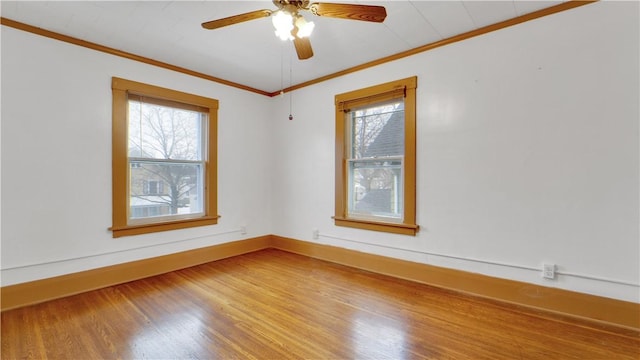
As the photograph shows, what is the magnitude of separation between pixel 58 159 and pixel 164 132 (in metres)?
1.06

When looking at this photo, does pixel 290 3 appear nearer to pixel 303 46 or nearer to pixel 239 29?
pixel 303 46

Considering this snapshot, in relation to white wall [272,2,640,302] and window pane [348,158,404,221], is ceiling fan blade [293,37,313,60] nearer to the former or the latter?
white wall [272,2,640,302]

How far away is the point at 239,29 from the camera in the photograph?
8.62 feet

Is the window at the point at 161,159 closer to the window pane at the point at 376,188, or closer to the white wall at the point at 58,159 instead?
the white wall at the point at 58,159

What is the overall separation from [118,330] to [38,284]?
1.18 metres

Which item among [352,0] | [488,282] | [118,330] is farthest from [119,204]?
[488,282]

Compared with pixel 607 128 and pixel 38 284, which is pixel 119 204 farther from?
pixel 607 128

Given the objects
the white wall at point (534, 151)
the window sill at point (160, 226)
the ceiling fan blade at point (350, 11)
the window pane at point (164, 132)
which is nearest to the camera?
the ceiling fan blade at point (350, 11)

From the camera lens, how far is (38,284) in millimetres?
2539

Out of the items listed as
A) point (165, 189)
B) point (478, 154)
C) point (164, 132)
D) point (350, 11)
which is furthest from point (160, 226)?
point (478, 154)

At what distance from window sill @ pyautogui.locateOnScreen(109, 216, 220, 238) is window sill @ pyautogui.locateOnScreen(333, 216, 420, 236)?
5.77 feet

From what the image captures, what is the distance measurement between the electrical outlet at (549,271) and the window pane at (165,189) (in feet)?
12.7

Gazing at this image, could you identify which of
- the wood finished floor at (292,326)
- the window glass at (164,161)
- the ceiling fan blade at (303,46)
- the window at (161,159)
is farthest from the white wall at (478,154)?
the ceiling fan blade at (303,46)

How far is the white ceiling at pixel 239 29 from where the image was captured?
7.49 feet
